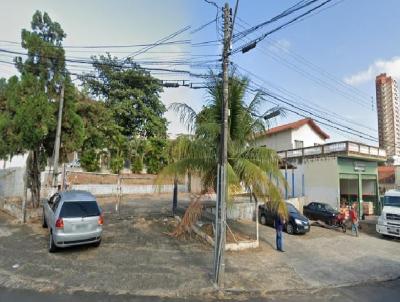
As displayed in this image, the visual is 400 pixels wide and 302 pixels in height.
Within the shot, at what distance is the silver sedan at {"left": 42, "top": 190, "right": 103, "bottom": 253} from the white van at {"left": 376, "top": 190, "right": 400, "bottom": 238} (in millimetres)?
14226

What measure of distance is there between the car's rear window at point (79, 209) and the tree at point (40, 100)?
6130mm

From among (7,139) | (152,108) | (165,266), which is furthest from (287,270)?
(152,108)

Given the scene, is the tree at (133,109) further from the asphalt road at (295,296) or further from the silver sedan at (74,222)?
the asphalt road at (295,296)

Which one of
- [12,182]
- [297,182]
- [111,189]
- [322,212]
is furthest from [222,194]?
[12,182]

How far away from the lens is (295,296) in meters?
7.43

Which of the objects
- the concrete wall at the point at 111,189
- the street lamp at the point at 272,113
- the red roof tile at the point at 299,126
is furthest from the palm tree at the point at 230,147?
the red roof tile at the point at 299,126

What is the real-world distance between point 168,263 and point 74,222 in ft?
10.5

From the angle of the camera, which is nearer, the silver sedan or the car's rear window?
the silver sedan

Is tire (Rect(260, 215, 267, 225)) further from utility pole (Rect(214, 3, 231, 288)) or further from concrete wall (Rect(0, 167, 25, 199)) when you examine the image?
concrete wall (Rect(0, 167, 25, 199))

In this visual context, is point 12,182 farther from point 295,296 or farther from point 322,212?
point 295,296

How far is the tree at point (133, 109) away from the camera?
30578 mm

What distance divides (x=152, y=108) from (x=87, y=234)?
2416 centimetres

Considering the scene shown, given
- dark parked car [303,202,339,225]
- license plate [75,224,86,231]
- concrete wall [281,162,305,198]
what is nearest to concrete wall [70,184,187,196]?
dark parked car [303,202,339,225]

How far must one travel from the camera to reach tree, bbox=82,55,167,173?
100 ft
